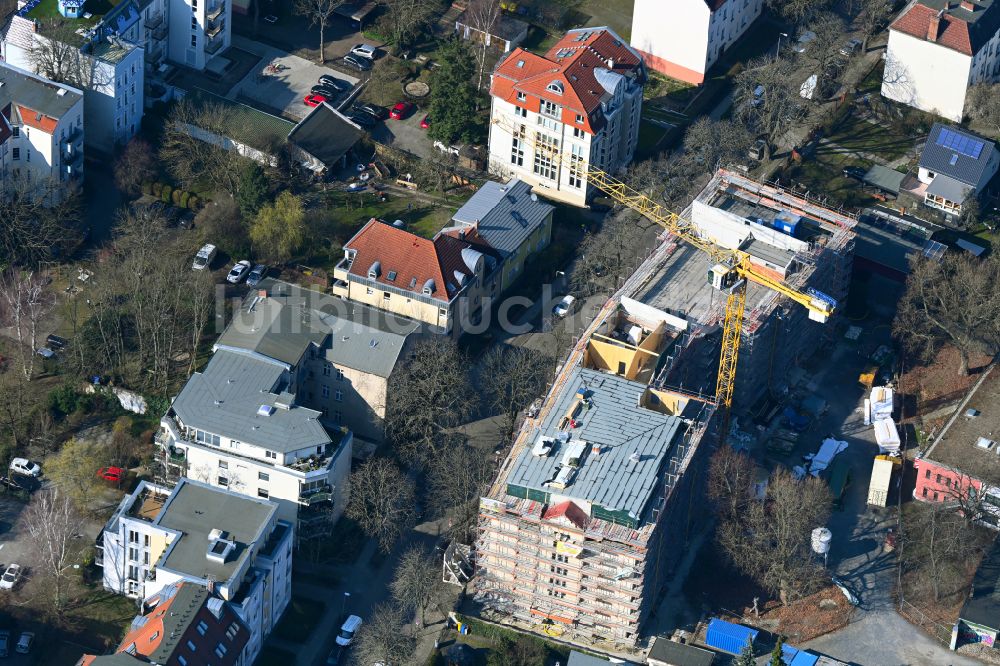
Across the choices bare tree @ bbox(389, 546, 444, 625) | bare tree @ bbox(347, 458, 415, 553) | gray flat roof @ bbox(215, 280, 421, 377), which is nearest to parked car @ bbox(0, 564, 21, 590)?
gray flat roof @ bbox(215, 280, 421, 377)

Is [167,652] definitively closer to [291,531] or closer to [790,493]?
[291,531]

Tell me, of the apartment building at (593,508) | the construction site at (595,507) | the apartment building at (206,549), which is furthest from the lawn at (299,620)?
the apartment building at (593,508)

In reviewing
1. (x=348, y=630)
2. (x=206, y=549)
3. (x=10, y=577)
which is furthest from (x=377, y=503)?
(x=10, y=577)

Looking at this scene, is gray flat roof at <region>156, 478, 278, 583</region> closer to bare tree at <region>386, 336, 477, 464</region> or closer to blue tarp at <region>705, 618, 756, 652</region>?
bare tree at <region>386, 336, 477, 464</region>

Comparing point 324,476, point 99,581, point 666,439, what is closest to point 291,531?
point 324,476

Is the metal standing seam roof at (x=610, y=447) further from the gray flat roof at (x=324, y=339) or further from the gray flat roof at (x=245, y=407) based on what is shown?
the gray flat roof at (x=245, y=407)

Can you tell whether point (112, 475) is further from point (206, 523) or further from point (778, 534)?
point (778, 534)

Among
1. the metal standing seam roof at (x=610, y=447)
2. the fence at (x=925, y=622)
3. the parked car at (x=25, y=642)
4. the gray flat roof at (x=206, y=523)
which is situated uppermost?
the metal standing seam roof at (x=610, y=447)
